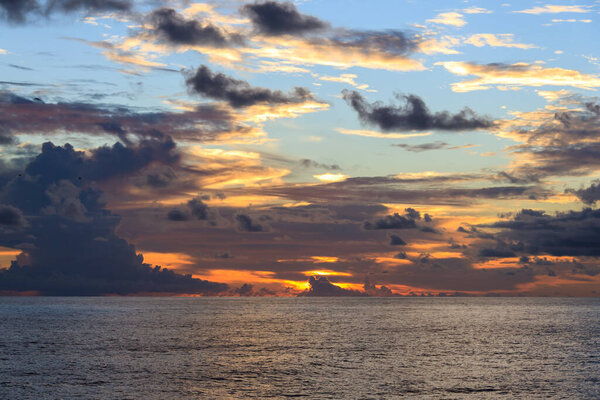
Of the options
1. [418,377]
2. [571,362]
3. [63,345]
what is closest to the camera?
[418,377]

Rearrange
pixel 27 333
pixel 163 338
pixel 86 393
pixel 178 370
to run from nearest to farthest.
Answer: pixel 86 393 → pixel 178 370 → pixel 163 338 → pixel 27 333

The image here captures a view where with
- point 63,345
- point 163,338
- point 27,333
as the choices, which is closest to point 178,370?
point 63,345

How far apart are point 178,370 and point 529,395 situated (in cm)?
5017

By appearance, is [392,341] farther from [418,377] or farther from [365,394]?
[365,394]

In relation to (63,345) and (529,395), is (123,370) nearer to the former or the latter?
(63,345)

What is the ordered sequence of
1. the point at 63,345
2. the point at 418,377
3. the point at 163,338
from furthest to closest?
the point at 163,338
the point at 63,345
the point at 418,377

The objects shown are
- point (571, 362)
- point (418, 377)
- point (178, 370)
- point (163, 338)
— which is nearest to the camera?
point (418, 377)

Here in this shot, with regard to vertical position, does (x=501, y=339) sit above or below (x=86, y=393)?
below

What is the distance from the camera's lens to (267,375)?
89.1 m

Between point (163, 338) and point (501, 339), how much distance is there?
84.0 metres

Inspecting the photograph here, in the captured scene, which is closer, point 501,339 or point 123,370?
point 123,370

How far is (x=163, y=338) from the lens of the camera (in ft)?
493

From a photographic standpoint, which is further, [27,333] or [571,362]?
[27,333]

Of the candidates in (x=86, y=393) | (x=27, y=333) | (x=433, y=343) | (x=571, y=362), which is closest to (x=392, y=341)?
(x=433, y=343)
